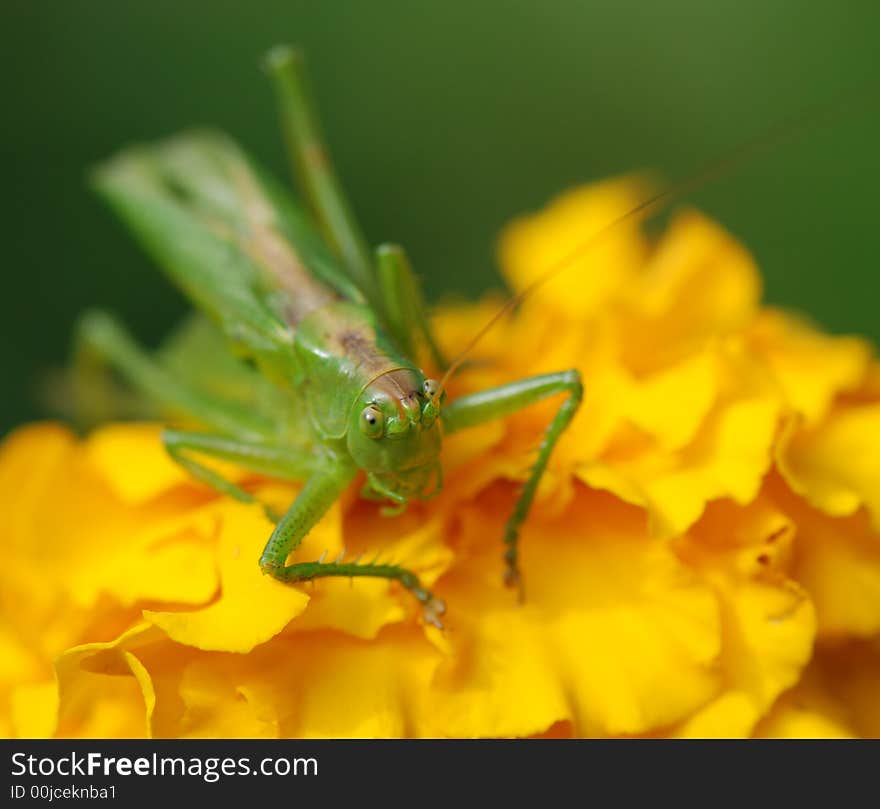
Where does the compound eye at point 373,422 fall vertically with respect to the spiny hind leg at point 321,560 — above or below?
above

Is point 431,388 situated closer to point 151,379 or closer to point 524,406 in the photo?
point 524,406

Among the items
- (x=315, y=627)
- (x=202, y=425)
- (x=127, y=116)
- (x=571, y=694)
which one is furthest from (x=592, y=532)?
(x=127, y=116)

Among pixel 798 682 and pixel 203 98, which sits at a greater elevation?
pixel 203 98

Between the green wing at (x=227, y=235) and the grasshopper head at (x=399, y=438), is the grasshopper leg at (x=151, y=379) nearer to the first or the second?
the green wing at (x=227, y=235)

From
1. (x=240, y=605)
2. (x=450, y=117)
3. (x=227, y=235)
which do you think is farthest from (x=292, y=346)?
(x=450, y=117)

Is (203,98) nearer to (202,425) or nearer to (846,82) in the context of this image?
(202,425)

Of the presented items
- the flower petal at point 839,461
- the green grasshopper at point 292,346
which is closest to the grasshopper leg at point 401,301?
the green grasshopper at point 292,346

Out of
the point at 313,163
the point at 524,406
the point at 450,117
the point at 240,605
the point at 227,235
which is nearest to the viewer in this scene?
the point at 240,605
